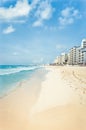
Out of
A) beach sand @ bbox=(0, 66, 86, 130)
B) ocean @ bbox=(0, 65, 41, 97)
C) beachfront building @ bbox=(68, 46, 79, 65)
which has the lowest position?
beach sand @ bbox=(0, 66, 86, 130)

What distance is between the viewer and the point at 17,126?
1.88 meters

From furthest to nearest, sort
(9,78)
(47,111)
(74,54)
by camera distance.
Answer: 1. (9,78)
2. (74,54)
3. (47,111)

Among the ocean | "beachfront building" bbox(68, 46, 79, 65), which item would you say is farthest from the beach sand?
the ocean

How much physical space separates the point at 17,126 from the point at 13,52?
937 mm

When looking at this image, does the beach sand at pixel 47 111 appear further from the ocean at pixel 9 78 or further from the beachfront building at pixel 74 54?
the ocean at pixel 9 78

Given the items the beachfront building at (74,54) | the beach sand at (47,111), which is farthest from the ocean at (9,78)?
the beachfront building at (74,54)

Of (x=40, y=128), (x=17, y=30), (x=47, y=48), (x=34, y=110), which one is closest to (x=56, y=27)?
(x=47, y=48)

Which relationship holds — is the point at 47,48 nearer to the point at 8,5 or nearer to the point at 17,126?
the point at 8,5

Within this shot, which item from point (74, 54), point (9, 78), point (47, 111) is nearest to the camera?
point (47, 111)

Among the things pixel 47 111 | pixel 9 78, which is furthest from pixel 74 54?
pixel 9 78

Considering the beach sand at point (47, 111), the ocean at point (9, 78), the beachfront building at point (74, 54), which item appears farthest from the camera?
the ocean at point (9, 78)

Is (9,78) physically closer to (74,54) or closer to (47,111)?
(74,54)

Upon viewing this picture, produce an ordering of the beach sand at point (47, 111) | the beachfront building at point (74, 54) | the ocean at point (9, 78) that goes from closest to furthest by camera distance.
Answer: the beach sand at point (47, 111), the beachfront building at point (74, 54), the ocean at point (9, 78)

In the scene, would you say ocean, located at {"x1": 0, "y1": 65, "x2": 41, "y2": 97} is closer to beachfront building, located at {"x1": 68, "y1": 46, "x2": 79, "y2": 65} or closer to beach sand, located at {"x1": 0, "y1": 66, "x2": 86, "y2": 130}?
beach sand, located at {"x1": 0, "y1": 66, "x2": 86, "y2": 130}
